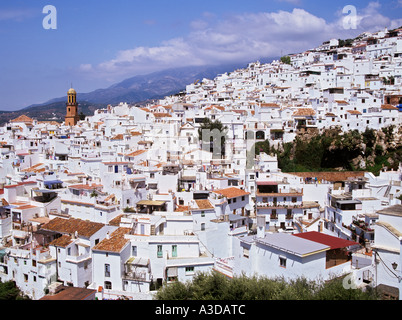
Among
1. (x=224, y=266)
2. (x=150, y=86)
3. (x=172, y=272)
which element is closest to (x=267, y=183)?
(x=224, y=266)

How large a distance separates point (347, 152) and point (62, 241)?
16808 mm

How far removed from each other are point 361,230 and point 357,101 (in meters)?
14.7

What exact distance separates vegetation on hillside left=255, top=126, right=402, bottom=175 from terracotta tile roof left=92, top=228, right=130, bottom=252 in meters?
11.9

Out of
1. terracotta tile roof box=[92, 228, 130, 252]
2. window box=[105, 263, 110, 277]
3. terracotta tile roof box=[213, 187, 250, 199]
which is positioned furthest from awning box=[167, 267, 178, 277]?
terracotta tile roof box=[213, 187, 250, 199]

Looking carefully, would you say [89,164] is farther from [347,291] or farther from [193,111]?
[347,291]

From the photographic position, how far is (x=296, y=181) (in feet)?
57.9

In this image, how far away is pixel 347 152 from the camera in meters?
22.3

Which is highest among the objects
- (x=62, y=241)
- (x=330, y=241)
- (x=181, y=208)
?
(x=181, y=208)

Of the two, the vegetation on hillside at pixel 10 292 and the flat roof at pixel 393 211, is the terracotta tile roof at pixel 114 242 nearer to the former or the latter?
the vegetation on hillside at pixel 10 292

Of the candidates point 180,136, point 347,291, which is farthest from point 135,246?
point 180,136

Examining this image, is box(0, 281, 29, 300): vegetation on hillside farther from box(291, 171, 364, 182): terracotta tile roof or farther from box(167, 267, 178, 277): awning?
box(291, 171, 364, 182): terracotta tile roof

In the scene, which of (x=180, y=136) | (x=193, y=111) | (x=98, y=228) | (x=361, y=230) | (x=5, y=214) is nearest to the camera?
(x=361, y=230)

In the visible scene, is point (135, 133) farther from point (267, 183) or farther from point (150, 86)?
point (150, 86)

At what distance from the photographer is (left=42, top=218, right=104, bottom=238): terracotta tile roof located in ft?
44.1
